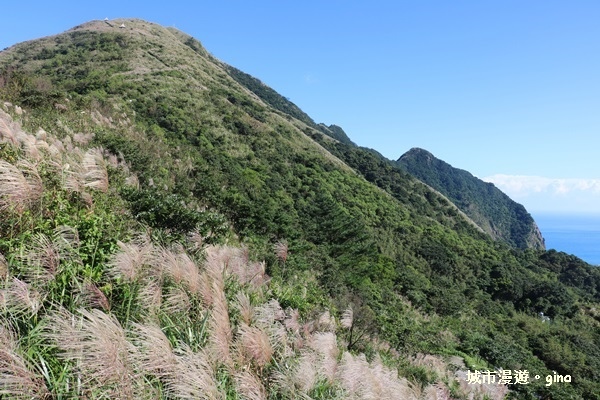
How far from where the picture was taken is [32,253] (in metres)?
3.55

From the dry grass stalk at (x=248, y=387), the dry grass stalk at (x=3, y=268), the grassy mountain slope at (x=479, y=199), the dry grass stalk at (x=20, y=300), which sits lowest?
the dry grass stalk at (x=248, y=387)

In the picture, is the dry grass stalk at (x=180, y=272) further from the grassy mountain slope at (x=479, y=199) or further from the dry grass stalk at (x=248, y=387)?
the grassy mountain slope at (x=479, y=199)

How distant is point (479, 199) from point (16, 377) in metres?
163

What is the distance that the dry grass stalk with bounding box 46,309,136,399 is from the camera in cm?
258

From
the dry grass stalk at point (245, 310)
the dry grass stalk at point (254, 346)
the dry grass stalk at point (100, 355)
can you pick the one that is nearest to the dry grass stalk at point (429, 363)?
the dry grass stalk at point (245, 310)

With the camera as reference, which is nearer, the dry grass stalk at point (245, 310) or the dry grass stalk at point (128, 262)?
the dry grass stalk at point (128, 262)

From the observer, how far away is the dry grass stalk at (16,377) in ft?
7.55

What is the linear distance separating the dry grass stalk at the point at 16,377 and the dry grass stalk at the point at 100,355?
231mm

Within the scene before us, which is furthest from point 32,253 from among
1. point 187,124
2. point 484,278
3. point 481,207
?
point 481,207

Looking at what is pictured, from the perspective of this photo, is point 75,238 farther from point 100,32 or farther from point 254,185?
point 100,32

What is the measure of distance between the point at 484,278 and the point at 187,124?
138ft

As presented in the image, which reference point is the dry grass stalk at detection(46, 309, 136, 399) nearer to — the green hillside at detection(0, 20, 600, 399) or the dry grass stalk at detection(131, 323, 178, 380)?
the green hillside at detection(0, 20, 600, 399)

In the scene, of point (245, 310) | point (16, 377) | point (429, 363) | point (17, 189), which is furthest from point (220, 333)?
point (429, 363)

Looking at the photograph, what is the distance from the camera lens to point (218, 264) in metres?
5.43
